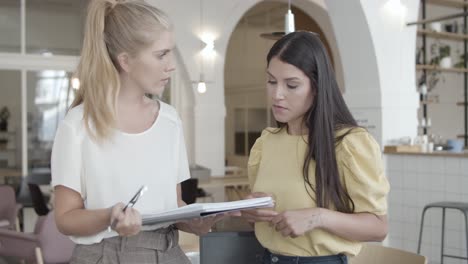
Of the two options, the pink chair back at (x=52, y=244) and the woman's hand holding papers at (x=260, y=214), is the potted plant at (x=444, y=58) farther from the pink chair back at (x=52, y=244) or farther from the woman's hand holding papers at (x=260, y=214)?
the woman's hand holding papers at (x=260, y=214)

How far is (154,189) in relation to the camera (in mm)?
1396

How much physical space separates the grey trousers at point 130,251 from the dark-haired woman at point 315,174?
0.26 meters

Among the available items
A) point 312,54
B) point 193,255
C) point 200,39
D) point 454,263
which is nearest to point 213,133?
point 200,39

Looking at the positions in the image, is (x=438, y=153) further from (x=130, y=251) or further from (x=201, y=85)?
(x=130, y=251)

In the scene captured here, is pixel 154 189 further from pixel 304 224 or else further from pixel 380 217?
pixel 380 217

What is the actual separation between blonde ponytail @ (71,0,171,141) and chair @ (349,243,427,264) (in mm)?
1382

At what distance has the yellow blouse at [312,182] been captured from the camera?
58.6 inches

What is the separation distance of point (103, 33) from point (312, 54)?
0.55 meters

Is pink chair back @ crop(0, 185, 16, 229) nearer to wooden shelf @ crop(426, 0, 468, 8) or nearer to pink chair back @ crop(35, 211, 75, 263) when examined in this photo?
pink chair back @ crop(35, 211, 75, 263)

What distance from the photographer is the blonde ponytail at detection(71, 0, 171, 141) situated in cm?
135

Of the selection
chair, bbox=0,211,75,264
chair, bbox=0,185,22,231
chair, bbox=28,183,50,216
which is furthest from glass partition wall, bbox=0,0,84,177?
chair, bbox=0,211,75,264

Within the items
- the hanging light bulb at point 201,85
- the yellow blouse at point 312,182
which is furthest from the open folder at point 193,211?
the hanging light bulb at point 201,85

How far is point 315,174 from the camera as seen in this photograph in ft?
5.01

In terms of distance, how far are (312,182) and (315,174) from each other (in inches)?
1.0
